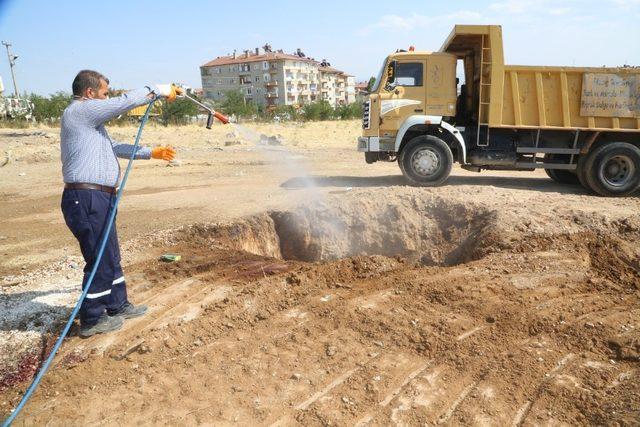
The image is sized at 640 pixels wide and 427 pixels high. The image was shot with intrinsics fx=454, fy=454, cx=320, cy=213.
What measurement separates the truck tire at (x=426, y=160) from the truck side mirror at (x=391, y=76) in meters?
1.20

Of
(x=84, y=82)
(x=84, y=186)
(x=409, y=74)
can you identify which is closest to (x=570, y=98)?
(x=409, y=74)

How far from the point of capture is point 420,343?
368cm

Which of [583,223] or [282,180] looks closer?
→ [583,223]

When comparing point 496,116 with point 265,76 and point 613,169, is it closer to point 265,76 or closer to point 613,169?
point 613,169

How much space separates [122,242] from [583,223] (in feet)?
21.1

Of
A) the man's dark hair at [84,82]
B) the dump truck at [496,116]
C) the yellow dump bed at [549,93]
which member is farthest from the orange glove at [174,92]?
the yellow dump bed at [549,93]

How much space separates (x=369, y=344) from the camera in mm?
3705

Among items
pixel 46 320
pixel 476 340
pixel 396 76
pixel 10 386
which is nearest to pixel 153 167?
pixel 396 76

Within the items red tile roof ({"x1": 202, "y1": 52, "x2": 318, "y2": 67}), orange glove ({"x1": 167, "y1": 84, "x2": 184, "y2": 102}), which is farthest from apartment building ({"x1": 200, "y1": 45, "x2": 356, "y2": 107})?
orange glove ({"x1": 167, "y1": 84, "x2": 184, "y2": 102})

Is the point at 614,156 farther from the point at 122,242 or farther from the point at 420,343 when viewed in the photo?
the point at 122,242

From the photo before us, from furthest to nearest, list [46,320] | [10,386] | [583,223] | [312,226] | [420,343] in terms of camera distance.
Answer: [312,226]
[583,223]
[46,320]
[420,343]
[10,386]

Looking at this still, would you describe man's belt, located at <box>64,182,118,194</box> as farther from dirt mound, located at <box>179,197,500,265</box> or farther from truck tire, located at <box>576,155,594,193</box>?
truck tire, located at <box>576,155,594,193</box>

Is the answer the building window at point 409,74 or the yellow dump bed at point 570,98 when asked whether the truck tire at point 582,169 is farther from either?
the building window at point 409,74

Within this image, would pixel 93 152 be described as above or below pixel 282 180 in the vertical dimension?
above
